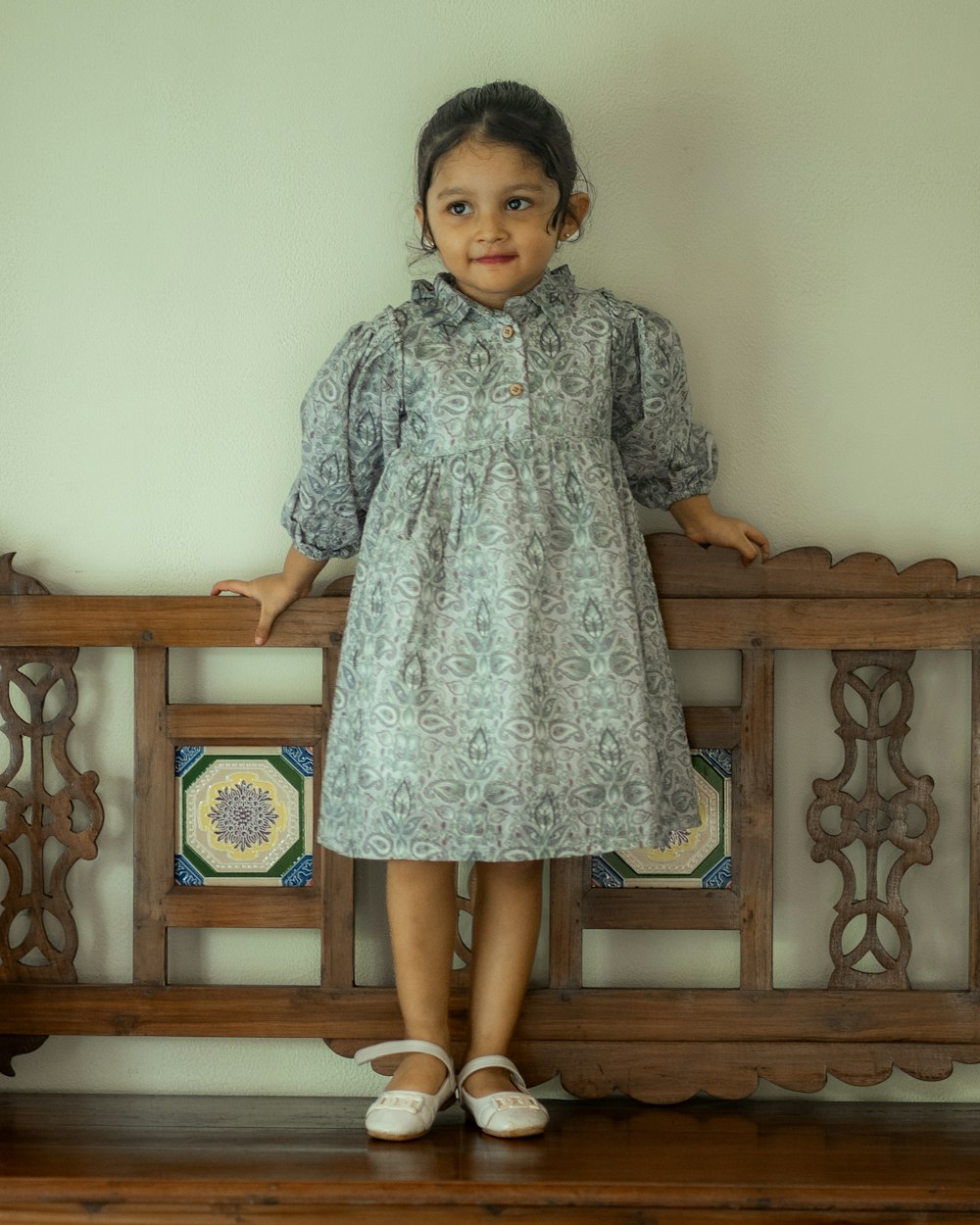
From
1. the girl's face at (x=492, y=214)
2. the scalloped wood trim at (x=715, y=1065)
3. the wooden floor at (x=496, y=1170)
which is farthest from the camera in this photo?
the scalloped wood trim at (x=715, y=1065)

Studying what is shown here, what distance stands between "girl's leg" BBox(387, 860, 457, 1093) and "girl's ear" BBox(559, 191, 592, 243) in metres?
0.73

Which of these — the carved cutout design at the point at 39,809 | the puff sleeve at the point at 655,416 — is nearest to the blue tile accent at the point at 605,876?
the puff sleeve at the point at 655,416

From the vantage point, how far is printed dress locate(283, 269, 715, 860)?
1.29 meters

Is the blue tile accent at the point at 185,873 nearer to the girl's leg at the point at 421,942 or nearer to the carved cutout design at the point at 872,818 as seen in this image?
the girl's leg at the point at 421,942

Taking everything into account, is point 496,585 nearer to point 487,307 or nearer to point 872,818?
point 487,307

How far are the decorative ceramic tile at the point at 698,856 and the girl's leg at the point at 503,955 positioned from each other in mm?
152

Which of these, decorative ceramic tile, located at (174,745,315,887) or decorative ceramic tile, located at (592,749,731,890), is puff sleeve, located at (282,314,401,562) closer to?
decorative ceramic tile, located at (174,745,315,887)

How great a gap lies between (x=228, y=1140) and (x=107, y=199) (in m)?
1.15

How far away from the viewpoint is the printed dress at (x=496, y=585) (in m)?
1.29

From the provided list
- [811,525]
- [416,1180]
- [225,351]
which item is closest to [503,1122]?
[416,1180]

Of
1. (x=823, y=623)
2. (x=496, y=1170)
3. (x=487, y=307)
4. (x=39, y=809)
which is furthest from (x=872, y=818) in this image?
(x=39, y=809)

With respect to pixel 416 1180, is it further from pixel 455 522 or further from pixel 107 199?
pixel 107 199

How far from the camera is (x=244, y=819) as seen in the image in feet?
5.06

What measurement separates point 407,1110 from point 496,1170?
0.13 metres
